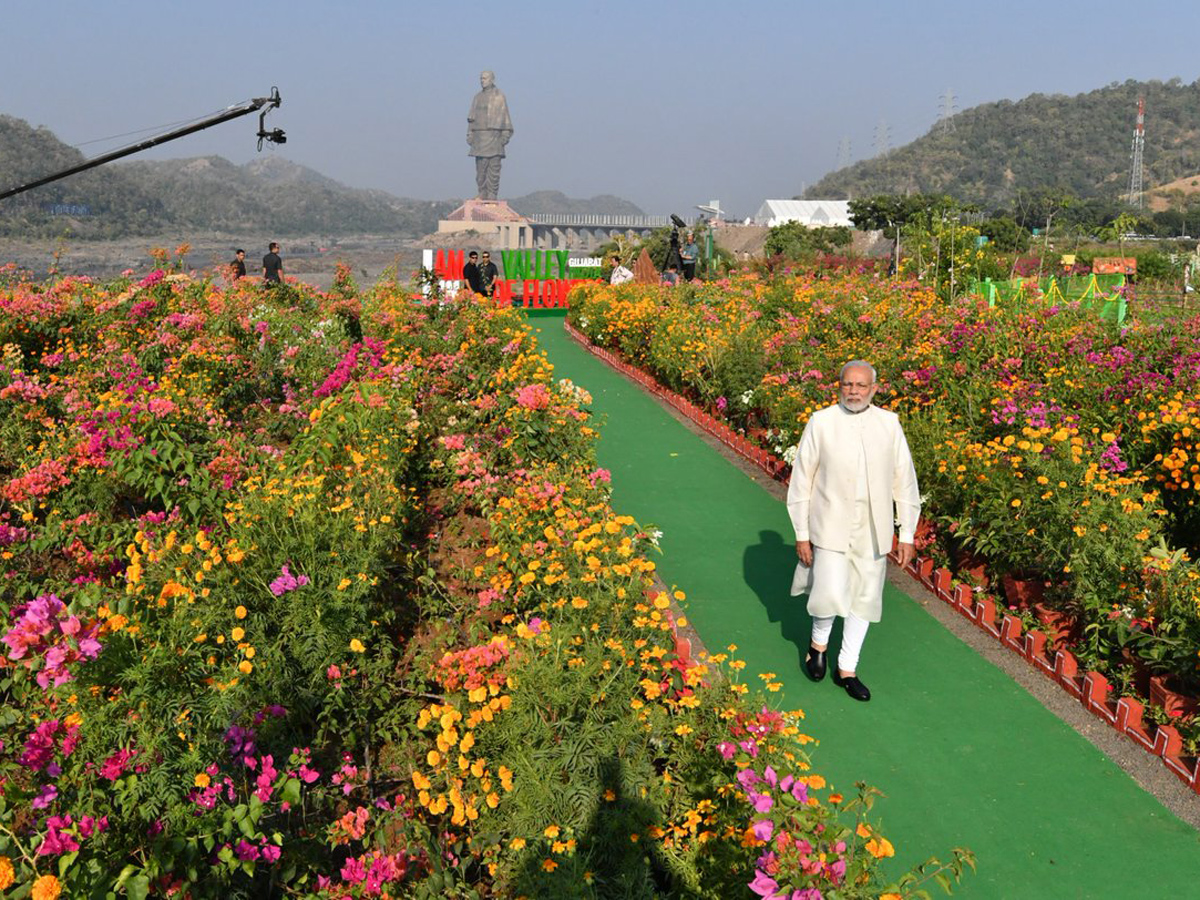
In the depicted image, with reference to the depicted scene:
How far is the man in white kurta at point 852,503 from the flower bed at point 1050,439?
0.93 metres

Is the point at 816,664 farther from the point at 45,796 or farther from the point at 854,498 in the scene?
the point at 45,796

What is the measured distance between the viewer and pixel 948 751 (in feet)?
12.3

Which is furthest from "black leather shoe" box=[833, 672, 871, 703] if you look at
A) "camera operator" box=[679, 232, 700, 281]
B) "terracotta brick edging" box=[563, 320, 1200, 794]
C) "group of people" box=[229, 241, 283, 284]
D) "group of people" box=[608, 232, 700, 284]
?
"camera operator" box=[679, 232, 700, 281]

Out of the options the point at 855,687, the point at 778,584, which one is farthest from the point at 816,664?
the point at 778,584

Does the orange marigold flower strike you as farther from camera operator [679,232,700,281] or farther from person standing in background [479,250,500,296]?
camera operator [679,232,700,281]

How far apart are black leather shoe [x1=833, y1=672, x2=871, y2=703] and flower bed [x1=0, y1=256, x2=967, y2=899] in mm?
741

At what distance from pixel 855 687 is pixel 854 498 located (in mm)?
934

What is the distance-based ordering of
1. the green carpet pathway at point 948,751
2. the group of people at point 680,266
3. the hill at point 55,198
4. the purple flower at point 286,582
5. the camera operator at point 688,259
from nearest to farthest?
1. the green carpet pathway at point 948,751
2. the purple flower at point 286,582
3. the group of people at point 680,266
4. the camera operator at point 688,259
5. the hill at point 55,198

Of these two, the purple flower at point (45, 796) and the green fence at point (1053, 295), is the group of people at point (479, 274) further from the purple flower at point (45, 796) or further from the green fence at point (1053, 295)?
the purple flower at point (45, 796)

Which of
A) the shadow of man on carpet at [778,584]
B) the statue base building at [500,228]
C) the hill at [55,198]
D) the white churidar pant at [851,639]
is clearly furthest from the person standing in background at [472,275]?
the statue base building at [500,228]

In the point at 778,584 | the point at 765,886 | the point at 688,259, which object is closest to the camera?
the point at 765,886

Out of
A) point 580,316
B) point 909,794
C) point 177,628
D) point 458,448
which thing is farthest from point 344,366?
point 580,316

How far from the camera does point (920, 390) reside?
6.66m

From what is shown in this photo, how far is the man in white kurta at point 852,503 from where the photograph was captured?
13.4 feet
